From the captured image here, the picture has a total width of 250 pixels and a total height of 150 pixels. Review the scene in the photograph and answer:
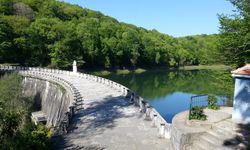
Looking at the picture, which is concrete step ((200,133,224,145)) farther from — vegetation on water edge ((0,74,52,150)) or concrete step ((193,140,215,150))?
vegetation on water edge ((0,74,52,150))

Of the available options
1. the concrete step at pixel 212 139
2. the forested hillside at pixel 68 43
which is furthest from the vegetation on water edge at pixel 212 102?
the forested hillside at pixel 68 43

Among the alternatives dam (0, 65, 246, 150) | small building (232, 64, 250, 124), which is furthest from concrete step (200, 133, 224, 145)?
small building (232, 64, 250, 124)

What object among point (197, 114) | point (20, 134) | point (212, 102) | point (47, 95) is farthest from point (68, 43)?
point (197, 114)

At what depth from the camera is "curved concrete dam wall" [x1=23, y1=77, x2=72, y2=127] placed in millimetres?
35888

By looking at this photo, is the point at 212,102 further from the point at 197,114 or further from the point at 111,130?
the point at 111,130

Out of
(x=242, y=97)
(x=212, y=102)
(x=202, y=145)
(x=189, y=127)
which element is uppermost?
(x=242, y=97)

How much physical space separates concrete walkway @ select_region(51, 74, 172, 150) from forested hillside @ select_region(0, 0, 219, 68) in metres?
28.2

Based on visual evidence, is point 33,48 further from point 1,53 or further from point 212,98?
point 212,98

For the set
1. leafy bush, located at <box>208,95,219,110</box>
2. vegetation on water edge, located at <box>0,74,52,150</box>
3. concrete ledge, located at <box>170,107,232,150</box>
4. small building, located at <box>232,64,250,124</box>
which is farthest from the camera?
leafy bush, located at <box>208,95,219,110</box>

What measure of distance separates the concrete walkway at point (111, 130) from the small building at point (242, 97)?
368cm

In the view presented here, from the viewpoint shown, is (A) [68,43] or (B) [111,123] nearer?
(B) [111,123]

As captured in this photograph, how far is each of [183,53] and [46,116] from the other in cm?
11535

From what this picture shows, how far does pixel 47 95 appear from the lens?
146 ft

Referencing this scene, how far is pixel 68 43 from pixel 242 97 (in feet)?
244
